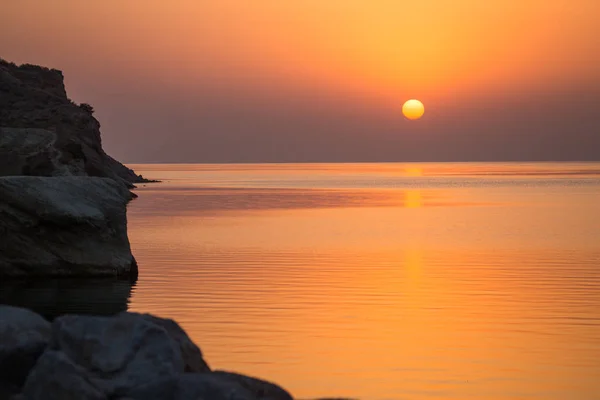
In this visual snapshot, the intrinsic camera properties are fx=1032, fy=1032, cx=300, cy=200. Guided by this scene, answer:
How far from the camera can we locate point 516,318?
22.4 metres

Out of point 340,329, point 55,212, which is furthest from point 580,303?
point 55,212

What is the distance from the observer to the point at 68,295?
1025 inches

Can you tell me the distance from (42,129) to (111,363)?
70637mm

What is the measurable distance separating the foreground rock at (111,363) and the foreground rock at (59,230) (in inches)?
631

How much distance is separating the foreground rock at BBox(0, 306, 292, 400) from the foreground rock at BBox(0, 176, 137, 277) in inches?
631

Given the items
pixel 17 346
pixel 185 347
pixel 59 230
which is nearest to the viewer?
pixel 185 347

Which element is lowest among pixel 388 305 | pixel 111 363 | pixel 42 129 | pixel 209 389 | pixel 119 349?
pixel 209 389

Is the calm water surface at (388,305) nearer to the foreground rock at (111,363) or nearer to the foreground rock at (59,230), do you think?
the foreground rock at (59,230)

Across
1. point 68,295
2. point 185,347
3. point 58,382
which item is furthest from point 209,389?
point 68,295

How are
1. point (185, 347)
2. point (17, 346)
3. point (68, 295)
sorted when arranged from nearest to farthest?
point (185, 347)
point (17, 346)
point (68, 295)

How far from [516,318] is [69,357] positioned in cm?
1275

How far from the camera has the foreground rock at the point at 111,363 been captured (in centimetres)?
1100

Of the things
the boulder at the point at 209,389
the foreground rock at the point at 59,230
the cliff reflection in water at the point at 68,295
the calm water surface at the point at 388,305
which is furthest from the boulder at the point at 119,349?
the foreground rock at the point at 59,230

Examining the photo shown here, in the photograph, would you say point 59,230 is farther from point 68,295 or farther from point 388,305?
point 388,305
